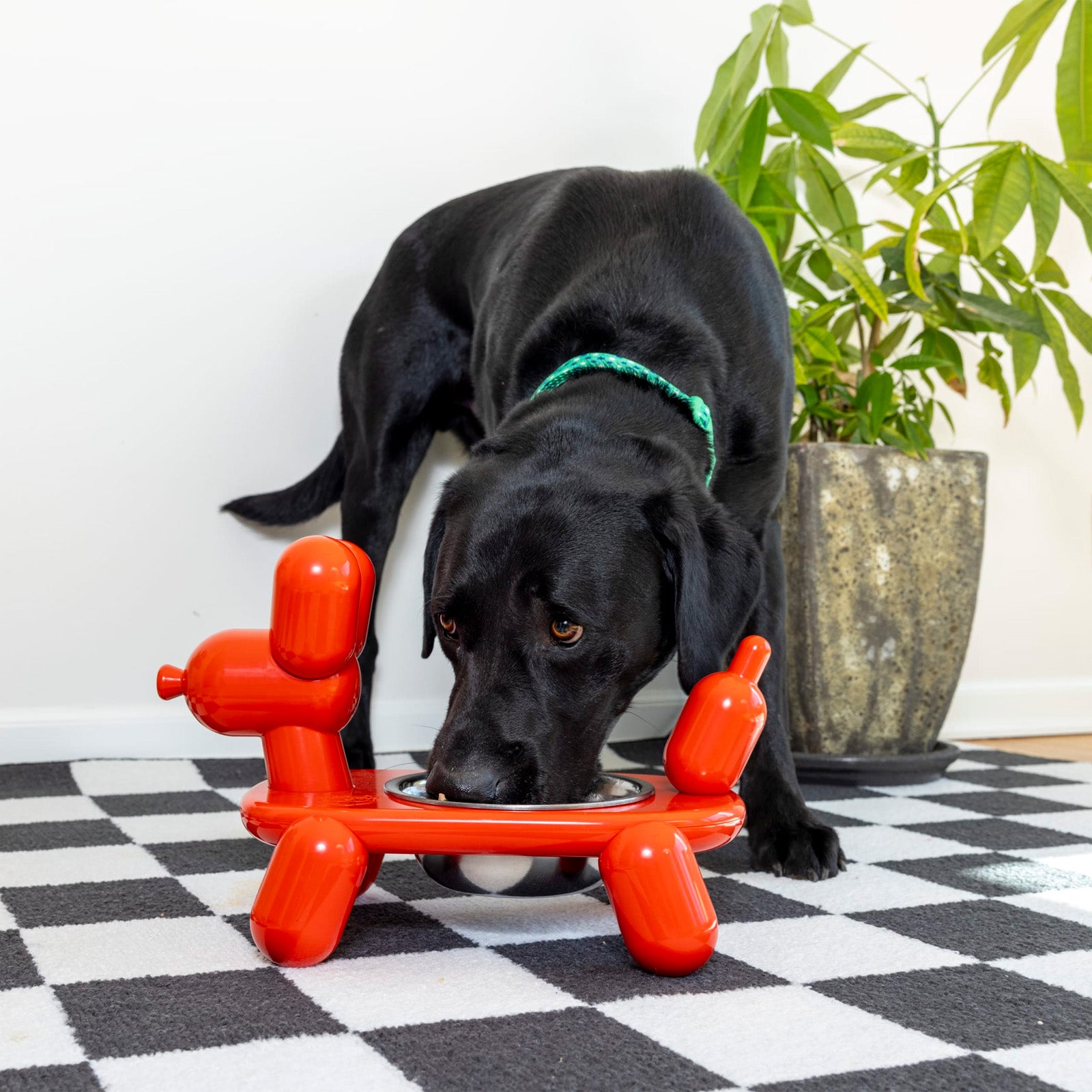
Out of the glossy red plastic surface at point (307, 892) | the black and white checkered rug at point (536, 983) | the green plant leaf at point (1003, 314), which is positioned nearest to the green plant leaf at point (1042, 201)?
the green plant leaf at point (1003, 314)

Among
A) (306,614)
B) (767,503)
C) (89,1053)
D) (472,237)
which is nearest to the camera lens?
(89,1053)

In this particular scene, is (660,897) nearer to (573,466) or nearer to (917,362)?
(573,466)

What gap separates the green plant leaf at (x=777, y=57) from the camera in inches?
84.7

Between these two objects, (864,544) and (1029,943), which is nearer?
(1029,943)

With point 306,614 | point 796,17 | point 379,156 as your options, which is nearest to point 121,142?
point 379,156

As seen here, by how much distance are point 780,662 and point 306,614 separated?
79 cm

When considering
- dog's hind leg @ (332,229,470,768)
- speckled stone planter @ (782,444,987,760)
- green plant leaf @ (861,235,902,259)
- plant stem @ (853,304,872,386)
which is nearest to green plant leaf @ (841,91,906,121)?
green plant leaf @ (861,235,902,259)

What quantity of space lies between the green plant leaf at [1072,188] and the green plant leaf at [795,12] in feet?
1.60

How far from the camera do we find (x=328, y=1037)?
2.72ft

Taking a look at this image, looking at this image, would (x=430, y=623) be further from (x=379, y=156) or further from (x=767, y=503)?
(x=379, y=156)

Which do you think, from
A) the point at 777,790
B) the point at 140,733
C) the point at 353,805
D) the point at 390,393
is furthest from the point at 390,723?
the point at 353,805

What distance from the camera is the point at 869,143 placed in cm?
215

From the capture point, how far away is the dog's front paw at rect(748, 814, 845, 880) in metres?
1.38

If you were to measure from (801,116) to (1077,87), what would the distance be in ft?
1.49
